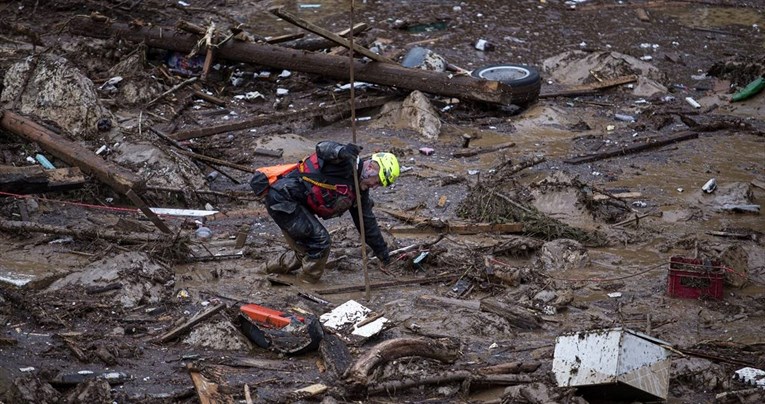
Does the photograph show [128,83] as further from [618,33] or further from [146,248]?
[618,33]

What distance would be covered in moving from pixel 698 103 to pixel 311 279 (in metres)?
8.02

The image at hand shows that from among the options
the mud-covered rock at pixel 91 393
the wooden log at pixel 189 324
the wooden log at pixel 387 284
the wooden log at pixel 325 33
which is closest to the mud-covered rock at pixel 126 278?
the wooden log at pixel 189 324

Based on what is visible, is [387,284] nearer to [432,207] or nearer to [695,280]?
[432,207]

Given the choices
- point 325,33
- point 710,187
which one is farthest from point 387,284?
point 325,33

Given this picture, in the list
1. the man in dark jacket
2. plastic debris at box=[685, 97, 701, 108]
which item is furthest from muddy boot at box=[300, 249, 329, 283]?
plastic debris at box=[685, 97, 701, 108]

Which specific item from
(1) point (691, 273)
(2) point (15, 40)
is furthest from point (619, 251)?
(2) point (15, 40)

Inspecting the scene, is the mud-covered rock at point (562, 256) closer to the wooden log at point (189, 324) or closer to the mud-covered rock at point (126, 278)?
the wooden log at point (189, 324)

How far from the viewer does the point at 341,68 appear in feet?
45.4

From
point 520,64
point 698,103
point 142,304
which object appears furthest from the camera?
point 520,64

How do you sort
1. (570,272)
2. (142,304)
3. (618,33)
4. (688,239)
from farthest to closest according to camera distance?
(618,33), (688,239), (570,272), (142,304)

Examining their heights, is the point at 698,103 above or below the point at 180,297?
below

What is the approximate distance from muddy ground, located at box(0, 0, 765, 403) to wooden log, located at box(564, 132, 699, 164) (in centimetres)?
9

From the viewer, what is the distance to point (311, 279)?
29.9ft

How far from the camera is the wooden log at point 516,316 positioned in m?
8.18
